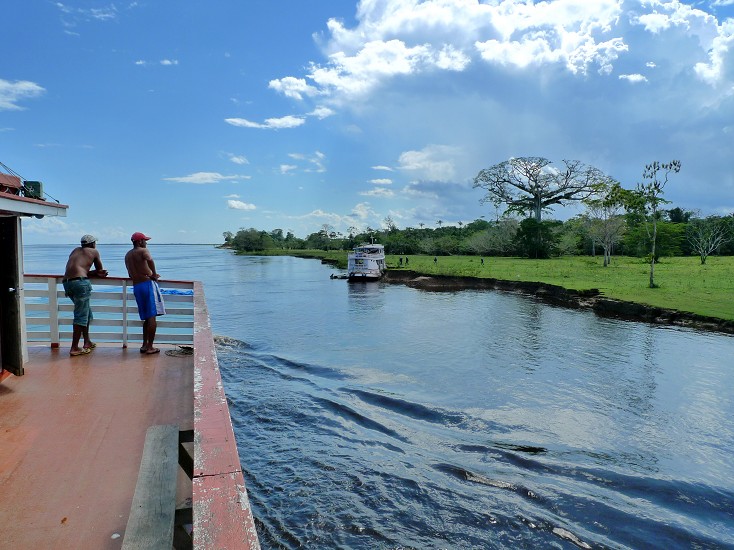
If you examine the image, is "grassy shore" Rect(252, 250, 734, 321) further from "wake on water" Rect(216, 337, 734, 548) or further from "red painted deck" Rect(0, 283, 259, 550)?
"red painted deck" Rect(0, 283, 259, 550)

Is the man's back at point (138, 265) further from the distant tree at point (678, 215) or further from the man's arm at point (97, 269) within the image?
the distant tree at point (678, 215)

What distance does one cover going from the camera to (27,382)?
5.49m

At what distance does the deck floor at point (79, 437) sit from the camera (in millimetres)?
3037

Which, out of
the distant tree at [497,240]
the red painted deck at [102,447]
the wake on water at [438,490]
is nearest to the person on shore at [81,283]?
the red painted deck at [102,447]

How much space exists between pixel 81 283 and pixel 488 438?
6.77 meters

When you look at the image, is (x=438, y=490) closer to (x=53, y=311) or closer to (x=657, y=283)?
(x=53, y=311)

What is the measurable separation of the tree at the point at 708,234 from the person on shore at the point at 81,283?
51615mm

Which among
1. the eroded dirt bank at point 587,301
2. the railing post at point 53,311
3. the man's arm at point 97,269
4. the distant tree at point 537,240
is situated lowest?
the eroded dirt bank at point 587,301

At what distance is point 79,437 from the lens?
13.7 feet

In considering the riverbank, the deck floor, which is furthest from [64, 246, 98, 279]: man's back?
the riverbank

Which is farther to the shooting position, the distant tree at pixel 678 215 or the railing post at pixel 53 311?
A: the distant tree at pixel 678 215

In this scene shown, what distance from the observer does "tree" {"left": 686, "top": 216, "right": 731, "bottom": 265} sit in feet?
156

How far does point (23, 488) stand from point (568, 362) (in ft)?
43.5

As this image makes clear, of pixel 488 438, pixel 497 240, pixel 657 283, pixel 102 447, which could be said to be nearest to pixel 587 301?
pixel 657 283
